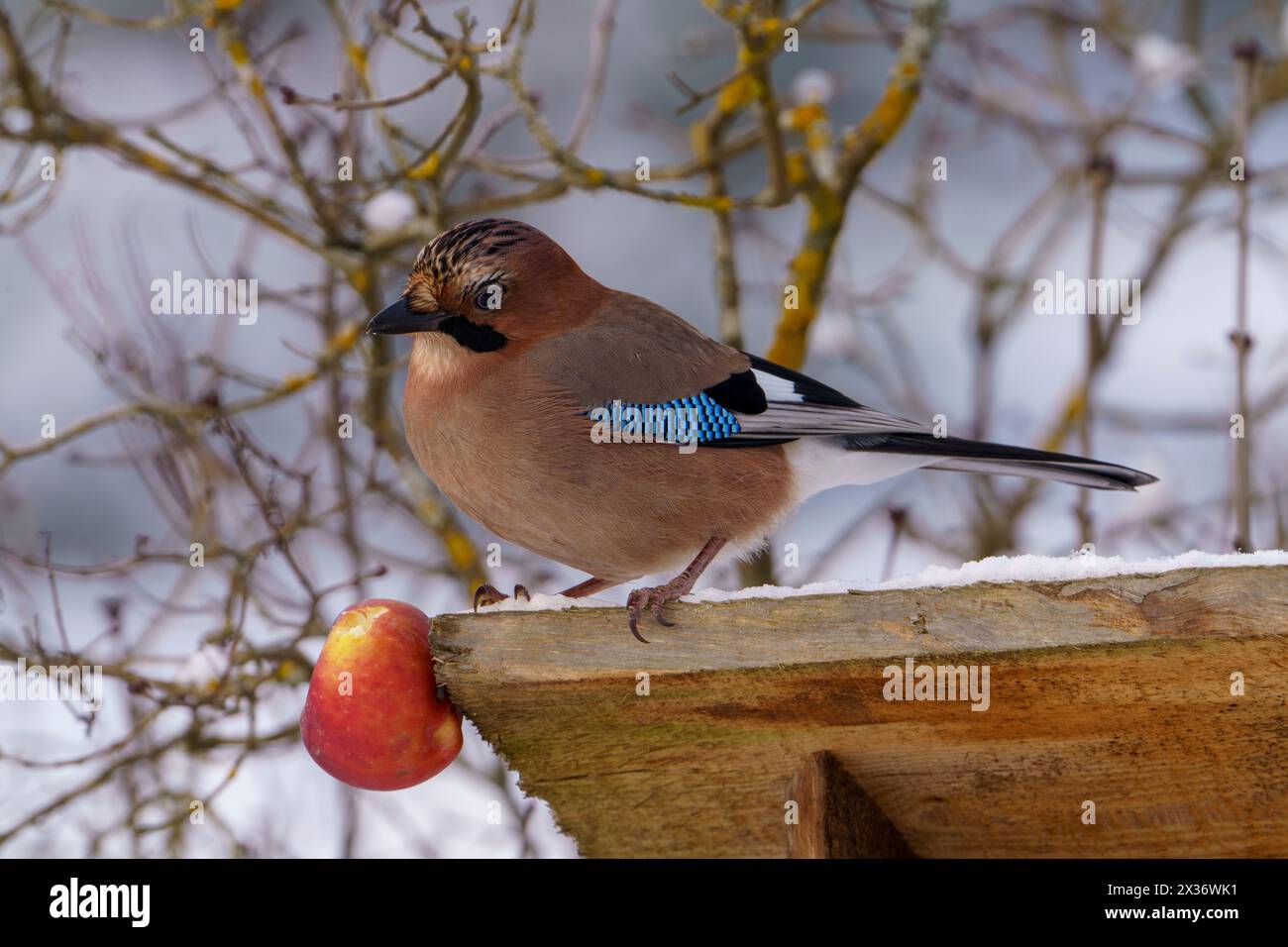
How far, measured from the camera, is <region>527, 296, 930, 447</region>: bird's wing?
246 cm

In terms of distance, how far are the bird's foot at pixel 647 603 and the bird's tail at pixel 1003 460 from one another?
0.72 meters

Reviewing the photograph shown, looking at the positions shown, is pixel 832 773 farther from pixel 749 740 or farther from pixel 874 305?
pixel 874 305

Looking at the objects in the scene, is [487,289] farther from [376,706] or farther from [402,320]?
[376,706]

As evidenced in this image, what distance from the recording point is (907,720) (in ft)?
6.80

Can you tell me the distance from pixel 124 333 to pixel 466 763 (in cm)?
140

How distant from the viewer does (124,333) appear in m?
3.63

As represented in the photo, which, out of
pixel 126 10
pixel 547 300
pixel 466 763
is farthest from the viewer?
pixel 126 10

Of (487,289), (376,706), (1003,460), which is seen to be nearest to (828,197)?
(1003,460)

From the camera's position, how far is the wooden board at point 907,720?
6.15ft

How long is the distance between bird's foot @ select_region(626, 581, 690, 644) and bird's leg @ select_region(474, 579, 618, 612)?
11.7 inches

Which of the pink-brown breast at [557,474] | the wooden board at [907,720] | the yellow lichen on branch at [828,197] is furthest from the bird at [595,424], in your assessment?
the yellow lichen on branch at [828,197]
